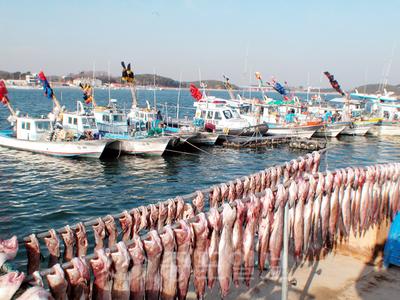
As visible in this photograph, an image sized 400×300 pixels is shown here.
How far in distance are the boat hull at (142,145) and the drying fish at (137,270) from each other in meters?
19.3

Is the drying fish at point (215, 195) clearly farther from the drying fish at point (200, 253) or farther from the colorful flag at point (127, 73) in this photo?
the colorful flag at point (127, 73)

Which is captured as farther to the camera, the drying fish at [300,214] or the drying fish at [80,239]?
the drying fish at [300,214]

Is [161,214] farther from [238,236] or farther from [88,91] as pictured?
[88,91]

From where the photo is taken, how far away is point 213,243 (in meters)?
4.54

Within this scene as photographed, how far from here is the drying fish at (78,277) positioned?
328 cm

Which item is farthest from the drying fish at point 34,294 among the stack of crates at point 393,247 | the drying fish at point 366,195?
the stack of crates at point 393,247

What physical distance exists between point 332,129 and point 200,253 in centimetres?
3510

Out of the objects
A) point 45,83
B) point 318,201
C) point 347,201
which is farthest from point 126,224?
point 45,83

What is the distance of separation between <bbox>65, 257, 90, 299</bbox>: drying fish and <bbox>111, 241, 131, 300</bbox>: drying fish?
351 mm

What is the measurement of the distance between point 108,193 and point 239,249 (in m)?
11.9

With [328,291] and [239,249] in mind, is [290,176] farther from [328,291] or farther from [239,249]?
[239,249]

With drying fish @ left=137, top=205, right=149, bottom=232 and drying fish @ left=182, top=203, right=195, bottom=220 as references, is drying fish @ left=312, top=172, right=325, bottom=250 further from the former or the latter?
drying fish @ left=137, top=205, right=149, bottom=232

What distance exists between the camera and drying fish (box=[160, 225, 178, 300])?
3922mm

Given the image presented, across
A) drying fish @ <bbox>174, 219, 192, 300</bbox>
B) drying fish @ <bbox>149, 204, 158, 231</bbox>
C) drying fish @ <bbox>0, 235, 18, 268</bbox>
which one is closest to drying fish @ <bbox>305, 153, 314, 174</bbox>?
drying fish @ <bbox>149, 204, 158, 231</bbox>
